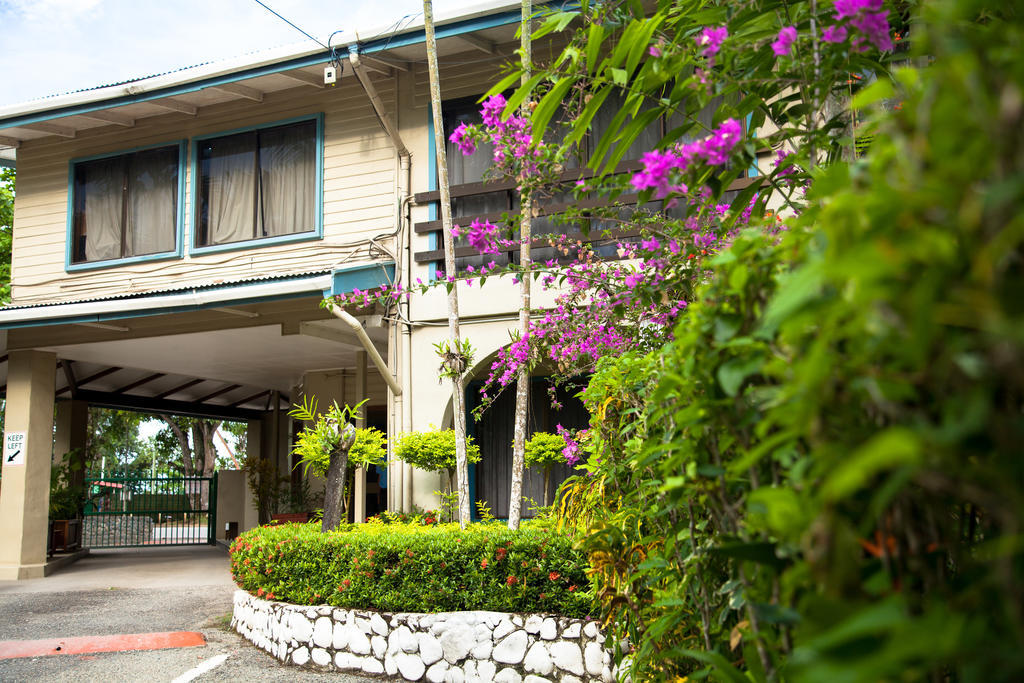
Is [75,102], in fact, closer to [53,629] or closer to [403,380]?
[403,380]

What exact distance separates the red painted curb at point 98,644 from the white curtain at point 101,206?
5.37 m

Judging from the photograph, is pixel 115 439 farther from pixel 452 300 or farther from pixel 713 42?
pixel 713 42

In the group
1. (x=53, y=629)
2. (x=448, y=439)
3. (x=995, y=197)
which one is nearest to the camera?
(x=995, y=197)

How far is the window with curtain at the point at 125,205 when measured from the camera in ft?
33.1

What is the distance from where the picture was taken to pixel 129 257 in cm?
1009

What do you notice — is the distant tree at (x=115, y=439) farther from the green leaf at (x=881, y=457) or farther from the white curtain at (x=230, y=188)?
the green leaf at (x=881, y=457)

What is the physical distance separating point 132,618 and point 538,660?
4725 millimetres

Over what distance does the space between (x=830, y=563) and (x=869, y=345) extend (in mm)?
280

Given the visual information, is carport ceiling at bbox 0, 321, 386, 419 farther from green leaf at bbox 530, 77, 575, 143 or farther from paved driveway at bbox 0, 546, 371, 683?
green leaf at bbox 530, 77, 575, 143

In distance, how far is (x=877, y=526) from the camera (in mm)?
1183

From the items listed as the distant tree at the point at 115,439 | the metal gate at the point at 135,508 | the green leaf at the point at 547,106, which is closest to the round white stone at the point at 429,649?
the green leaf at the point at 547,106

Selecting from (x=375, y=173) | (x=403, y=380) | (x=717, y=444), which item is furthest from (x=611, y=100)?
(x=717, y=444)

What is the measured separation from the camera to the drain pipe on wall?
8203 mm

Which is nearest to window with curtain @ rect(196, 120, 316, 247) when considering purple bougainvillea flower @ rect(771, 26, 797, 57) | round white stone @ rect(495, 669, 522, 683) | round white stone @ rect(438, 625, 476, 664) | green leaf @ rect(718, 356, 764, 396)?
round white stone @ rect(438, 625, 476, 664)
